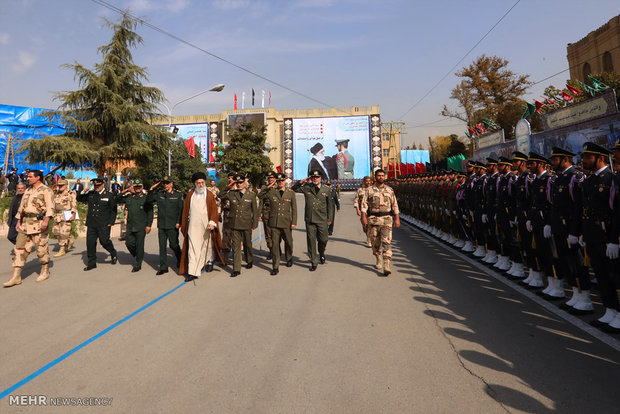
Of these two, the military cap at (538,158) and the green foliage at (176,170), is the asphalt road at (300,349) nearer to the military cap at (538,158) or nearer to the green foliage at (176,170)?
the military cap at (538,158)

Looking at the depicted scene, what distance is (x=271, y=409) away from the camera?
8.55ft

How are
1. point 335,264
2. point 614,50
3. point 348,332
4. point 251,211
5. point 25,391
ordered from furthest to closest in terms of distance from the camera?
point 614,50
point 335,264
point 251,211
point 348,332
point 25,391

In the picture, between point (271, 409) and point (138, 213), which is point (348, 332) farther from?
point (138, 213)

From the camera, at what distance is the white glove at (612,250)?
12.9 ft

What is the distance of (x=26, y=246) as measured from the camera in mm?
6430

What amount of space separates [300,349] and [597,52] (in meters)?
45.1

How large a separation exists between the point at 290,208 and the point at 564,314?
195 inches

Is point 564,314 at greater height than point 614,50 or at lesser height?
lesser

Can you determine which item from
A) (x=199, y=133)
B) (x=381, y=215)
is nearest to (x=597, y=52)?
(x=381, y=215)

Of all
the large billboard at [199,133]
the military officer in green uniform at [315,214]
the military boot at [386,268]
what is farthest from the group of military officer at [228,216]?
the large billboard at [199,133]

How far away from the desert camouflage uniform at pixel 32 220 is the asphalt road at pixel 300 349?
603mm

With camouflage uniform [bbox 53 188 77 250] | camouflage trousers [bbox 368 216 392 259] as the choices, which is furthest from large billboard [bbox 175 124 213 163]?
camouflage trousers [bbox 368 216 392 259]

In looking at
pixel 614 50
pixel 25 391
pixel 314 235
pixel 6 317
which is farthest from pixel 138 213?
pixel 614 50

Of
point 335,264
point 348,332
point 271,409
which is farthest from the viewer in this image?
point 335,264
